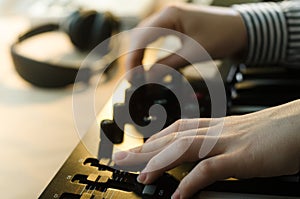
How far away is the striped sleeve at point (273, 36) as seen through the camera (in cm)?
81

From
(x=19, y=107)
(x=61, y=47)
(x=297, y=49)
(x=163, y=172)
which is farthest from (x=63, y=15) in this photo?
(x=163, y=172)

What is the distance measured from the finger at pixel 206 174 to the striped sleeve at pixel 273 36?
34 centimetres

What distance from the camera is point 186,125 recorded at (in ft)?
1.87

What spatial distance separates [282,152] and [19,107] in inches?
16.4

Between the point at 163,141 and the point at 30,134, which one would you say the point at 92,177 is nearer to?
the point at 163,141

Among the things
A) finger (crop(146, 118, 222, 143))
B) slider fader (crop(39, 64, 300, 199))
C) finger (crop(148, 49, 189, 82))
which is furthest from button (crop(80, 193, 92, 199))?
finger (crop(148, 49, 189, 82))

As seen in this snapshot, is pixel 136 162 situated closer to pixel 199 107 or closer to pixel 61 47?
pixel 199 107

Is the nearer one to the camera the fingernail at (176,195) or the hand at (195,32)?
the fingernail at (176,195)

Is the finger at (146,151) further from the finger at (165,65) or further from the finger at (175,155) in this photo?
the finger at (165,65)

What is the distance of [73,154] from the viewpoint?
560 millimetres

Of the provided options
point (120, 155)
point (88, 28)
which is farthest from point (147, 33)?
point (120, 155)

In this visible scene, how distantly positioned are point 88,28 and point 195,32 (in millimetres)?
212

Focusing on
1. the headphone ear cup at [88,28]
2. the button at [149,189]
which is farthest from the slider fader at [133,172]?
the headphone ear cup at [88,28]

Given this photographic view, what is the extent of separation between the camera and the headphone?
810 millimetres
